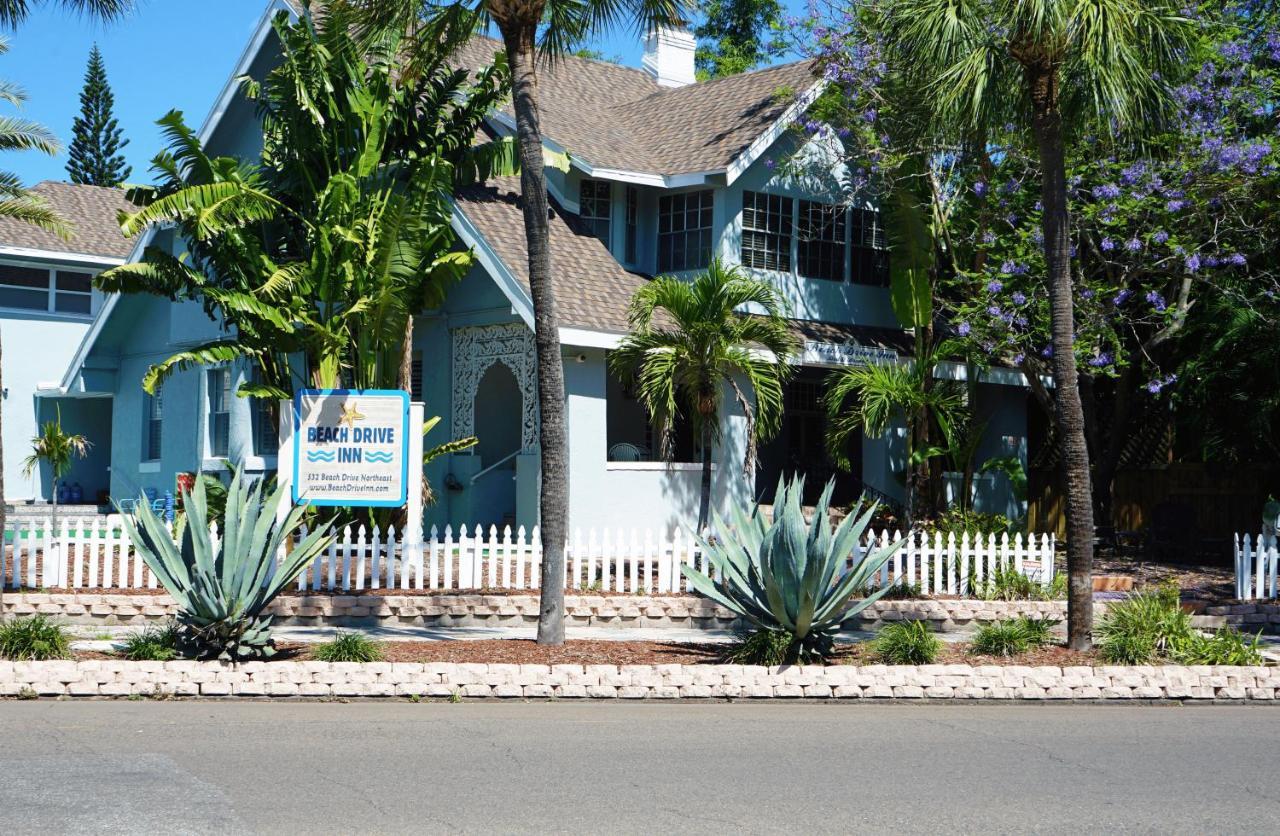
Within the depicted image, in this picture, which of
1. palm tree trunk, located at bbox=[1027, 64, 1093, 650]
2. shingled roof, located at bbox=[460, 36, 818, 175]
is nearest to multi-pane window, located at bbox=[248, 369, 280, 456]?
shingled roof, located at bbox=[460, 36, 818, 175]

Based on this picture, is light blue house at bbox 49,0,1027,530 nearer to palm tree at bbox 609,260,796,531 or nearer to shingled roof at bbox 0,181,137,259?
palm tree at bbox 609,260,796,531

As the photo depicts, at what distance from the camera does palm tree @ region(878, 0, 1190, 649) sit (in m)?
12.2

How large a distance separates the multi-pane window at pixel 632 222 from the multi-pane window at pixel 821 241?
2658 mm

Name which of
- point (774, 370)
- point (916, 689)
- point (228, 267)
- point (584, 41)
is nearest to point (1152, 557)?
point (774, 370)

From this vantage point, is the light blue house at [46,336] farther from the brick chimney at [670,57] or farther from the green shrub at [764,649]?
the green shrub at [764,649]

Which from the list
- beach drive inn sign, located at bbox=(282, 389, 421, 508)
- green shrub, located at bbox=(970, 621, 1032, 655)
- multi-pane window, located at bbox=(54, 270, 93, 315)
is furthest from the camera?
multi-pane window, located at bbox=(54, 270, 93, 315)

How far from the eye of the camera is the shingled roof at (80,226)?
98.6 feet

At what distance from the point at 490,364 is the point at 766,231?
16.8ft

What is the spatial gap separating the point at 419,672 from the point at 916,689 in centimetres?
412

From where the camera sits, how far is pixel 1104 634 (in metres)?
12.9

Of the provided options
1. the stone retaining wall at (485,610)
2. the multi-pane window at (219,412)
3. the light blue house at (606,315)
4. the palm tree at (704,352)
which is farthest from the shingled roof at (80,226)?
the stone retaining wall at (485,610)

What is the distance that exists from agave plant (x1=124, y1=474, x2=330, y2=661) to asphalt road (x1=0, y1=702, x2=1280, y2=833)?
102cm

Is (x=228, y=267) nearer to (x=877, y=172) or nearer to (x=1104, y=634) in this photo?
(x=877, y=172)

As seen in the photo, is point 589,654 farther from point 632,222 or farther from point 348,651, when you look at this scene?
point 632,222
